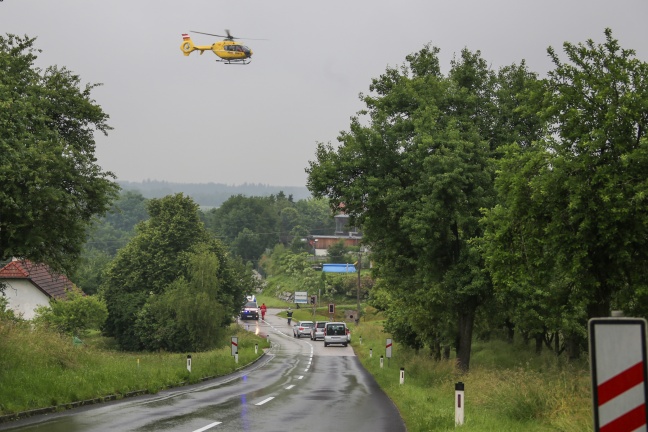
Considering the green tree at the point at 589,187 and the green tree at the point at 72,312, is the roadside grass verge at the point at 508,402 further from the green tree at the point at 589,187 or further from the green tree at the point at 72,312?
the green tree at the point at 72,312

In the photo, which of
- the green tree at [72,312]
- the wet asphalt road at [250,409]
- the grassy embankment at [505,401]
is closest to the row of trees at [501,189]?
the grassy embankment at [505,401]

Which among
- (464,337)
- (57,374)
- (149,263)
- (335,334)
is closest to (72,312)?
(149,263)

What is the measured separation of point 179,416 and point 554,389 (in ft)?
26.3

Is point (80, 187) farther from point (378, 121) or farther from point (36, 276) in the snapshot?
point (36, 276)

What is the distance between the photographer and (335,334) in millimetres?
63906

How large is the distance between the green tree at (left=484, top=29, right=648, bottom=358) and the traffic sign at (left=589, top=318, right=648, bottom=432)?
32.4 ft

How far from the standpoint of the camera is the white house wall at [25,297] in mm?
50534

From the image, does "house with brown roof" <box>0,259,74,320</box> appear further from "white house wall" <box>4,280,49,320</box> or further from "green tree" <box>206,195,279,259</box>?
"green tree" <box>206,195,279,259</box>

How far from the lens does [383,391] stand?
1029 inches

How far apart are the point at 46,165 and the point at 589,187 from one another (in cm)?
1340

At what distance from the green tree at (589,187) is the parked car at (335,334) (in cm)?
4816

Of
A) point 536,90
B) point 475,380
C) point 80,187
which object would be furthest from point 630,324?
point 80,187

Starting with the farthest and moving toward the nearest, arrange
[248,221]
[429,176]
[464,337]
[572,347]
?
[248,221] → [572,347] → [464,337] → [429,176]

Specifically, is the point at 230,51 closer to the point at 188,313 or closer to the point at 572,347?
the point at 188,313
